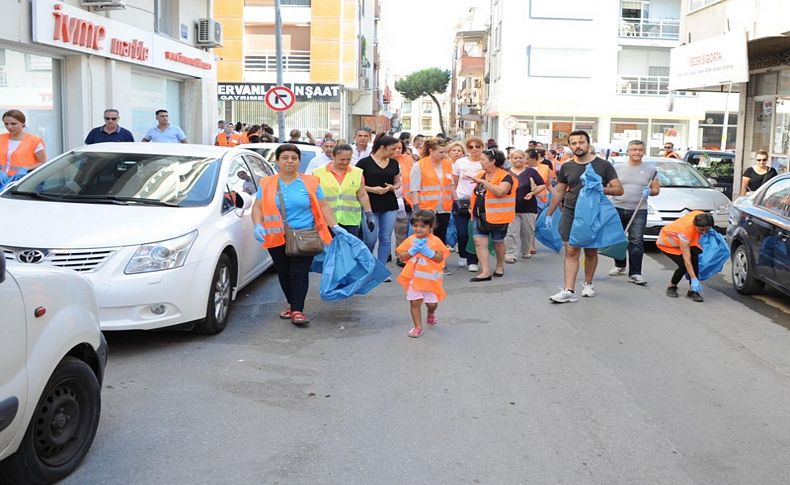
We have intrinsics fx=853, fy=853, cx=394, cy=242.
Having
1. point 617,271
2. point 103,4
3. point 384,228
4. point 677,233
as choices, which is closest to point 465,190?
point 384,228

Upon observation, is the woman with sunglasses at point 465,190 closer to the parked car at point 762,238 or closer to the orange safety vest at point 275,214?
the parked car at point 762,238

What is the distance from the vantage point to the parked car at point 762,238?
8.68 meters

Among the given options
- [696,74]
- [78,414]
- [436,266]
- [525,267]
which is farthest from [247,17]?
[78,414]

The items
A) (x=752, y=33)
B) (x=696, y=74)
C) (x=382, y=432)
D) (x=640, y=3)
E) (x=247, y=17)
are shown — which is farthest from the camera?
(x=640, y=3)

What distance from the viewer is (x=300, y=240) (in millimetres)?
7391

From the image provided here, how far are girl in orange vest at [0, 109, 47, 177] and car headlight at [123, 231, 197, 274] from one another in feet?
13.6

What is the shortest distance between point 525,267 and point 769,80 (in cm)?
1157

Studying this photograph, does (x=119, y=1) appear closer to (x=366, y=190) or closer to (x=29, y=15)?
(x=29, y=15)

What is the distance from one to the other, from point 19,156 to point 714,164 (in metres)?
17.1

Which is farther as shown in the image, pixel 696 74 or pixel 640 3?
pixel 640 3

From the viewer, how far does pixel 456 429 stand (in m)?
4.93

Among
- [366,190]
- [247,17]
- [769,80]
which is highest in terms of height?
[247,17]

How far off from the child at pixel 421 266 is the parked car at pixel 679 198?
5.98 m

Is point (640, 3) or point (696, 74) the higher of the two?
point (640, 3)
